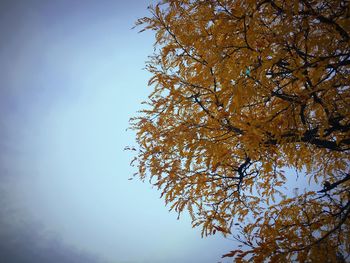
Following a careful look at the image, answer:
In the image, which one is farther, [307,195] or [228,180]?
[228,180]

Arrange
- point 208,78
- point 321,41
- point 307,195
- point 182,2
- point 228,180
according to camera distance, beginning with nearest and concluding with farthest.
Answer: point 321,41, point 208,78, point 182,2, point 307,195, point 228,180

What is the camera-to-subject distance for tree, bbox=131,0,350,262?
196 centimetres

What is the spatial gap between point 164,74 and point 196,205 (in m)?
2.10

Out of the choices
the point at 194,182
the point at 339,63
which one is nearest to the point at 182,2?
the point at 339,63

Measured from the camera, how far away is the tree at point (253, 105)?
1.96 meters

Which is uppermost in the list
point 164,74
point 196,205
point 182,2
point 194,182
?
point 182,2

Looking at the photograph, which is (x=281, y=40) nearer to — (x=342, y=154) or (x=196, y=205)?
(x=196, y=205)

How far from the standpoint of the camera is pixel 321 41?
6.13 feet

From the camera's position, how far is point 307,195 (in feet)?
10.9

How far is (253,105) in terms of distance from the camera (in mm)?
2131

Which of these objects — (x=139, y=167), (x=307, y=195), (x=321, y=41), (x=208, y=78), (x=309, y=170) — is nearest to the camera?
(x=321, y=41)

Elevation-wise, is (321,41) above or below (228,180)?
above

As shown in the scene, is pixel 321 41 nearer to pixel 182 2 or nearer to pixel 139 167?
pixel 182 2

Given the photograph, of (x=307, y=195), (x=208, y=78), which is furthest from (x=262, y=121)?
(x=307, y=195)
